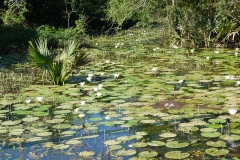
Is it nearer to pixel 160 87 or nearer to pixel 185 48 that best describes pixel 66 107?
pixel 160 87

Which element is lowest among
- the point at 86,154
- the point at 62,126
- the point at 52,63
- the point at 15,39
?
the point at 86,154

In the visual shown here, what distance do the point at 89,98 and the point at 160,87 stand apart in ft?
3.92

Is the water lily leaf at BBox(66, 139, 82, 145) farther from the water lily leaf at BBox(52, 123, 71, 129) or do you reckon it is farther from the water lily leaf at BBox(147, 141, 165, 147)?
the water lily leaf at BBox(147, 141, 165, 147)

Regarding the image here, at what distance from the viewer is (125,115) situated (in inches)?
187

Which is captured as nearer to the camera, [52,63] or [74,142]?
[74,142]

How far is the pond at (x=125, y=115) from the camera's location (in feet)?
12.1

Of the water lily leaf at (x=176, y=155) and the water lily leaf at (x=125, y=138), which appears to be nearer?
the water lily leaf at (x=176, y=155)

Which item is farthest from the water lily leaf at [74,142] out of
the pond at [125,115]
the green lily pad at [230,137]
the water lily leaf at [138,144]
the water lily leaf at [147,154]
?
the green lily pad at [230,137]

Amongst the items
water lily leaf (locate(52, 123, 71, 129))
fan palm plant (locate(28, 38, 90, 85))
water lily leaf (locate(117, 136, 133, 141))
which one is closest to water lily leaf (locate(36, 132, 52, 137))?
water lily leaf (locate(52, 123, 71, 129))

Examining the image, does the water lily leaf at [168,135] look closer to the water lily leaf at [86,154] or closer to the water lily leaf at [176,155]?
the water lily leaf at [176,155]

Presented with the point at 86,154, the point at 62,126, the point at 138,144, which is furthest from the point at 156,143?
the point at 62,126

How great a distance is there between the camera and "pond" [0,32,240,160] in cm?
369

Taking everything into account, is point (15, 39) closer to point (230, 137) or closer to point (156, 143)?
point (156, 143)

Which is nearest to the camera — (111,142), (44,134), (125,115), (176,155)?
(176,155)
